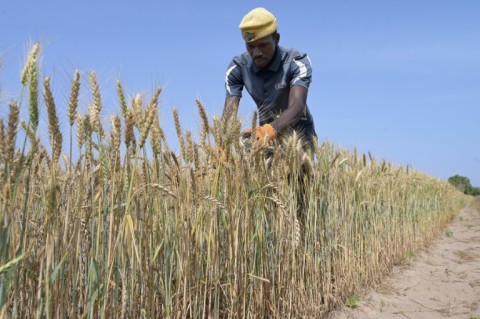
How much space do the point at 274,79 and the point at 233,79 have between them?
400 mm

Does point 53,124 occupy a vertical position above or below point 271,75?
below

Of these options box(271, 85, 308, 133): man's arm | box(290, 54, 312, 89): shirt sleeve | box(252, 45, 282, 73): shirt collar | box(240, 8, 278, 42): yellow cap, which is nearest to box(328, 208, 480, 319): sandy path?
box(271, 85, 308, 133): man's arm

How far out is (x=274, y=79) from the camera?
364 centimetres

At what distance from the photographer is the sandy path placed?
3.72 metres

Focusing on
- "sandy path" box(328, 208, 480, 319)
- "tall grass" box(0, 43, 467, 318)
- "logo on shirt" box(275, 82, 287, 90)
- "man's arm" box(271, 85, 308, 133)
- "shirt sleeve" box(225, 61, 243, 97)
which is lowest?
"sandy path" box(328, 208, 480, 319)

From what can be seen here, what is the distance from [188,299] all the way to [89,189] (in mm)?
673

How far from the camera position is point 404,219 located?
6344 mm

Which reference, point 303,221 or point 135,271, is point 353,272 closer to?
point 303,221

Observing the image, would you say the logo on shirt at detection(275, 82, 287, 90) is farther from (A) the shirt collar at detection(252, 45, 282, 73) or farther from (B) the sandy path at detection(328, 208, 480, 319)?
(B) the sandy path at detection(328, 208, 480, 319)

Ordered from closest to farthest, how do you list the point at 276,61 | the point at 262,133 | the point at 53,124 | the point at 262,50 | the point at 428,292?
the point at 53,124 < the point at 262,133 < the point at 262,50 < the point at 276,61 < the point at 428,292

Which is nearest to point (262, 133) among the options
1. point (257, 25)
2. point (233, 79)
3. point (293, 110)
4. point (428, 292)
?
point (293, 110)

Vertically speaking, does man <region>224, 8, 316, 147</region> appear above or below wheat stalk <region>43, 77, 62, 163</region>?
above

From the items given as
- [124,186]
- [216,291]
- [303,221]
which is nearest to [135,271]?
[124,186]

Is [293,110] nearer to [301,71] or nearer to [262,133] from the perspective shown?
[301,71]
